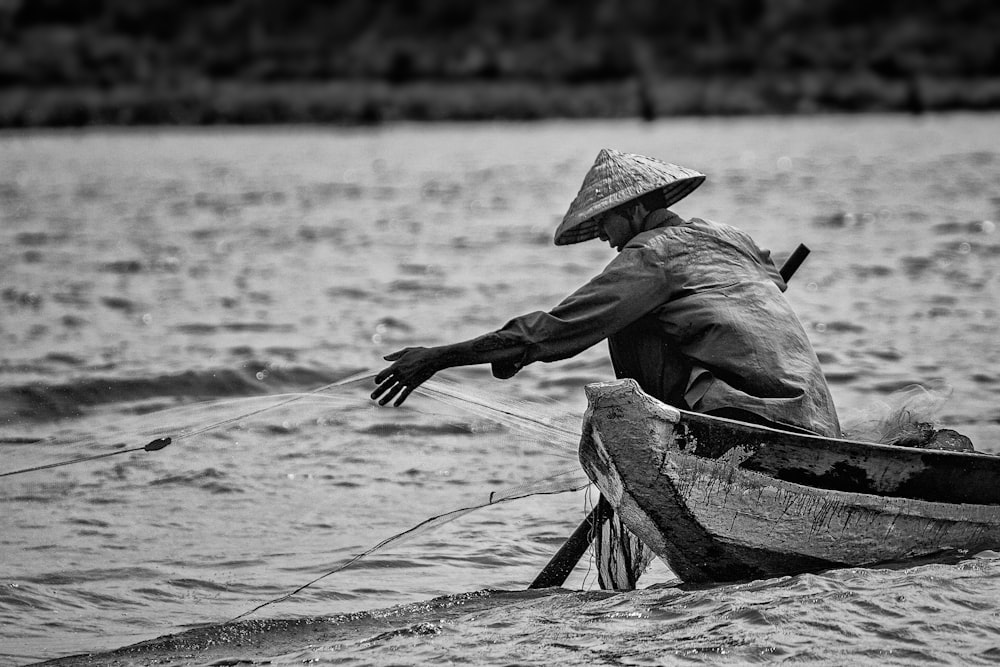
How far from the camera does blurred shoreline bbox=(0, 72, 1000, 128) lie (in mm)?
65625

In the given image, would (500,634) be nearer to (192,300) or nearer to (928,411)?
→ (928,411)

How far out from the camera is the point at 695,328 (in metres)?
5.00

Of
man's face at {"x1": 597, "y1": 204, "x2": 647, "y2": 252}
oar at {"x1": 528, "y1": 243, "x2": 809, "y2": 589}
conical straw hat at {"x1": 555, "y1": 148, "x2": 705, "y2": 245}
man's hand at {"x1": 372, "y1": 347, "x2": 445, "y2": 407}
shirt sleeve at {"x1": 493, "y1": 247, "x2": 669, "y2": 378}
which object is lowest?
oar at {"x1": 528, "y1": 243, "x2": 809, "y2": 589}

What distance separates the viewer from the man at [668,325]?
15.9ft

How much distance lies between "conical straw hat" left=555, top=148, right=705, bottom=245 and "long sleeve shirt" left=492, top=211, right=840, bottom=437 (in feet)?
0.52

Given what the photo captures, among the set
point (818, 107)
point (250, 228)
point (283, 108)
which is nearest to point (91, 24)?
point (283, 108)

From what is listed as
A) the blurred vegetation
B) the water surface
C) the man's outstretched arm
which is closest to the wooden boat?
the water surface

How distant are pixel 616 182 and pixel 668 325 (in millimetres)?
617

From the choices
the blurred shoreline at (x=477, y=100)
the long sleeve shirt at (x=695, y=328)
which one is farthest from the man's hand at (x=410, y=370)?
the blurred shoreline at (x=477, y=100)

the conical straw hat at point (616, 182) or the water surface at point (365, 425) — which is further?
the conical straw hat at point (616, 182)

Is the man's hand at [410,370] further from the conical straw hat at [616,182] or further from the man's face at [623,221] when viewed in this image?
the man's face at [623,221]

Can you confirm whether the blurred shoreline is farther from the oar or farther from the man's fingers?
the man's fingers

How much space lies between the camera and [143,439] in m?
5.88

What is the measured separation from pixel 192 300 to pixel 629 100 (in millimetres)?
60989
